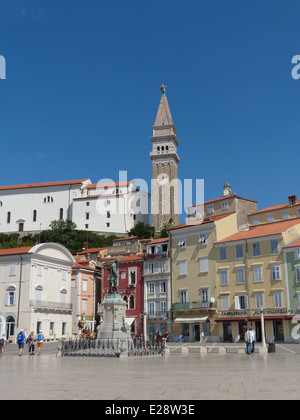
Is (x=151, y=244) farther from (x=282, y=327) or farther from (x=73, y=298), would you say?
(x=282, y=327)

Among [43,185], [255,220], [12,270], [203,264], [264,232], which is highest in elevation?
[43,185]

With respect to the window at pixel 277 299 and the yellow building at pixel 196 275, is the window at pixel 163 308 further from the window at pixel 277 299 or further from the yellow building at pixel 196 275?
the window at pixel 277 299

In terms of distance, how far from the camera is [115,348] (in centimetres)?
2784

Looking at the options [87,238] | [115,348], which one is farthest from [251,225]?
[87,238]

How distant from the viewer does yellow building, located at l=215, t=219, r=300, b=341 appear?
47.1 meters

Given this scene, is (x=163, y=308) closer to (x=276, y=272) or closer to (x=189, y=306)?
(x=189, y=306)

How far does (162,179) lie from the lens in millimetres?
118000

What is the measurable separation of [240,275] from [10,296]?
1056 inches

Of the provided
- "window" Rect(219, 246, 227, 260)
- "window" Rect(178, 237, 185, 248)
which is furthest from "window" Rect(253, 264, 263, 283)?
"window" Rect(178, 237, 185, 248)

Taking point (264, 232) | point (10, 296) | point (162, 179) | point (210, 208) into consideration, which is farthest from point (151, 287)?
point (162, 179)

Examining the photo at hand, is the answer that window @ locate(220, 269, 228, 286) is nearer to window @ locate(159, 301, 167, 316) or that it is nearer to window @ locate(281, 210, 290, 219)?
window @ locate(159, 301, 167, 316)

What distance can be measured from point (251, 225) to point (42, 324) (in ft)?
95.7

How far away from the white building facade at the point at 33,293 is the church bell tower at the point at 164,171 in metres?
53.8
